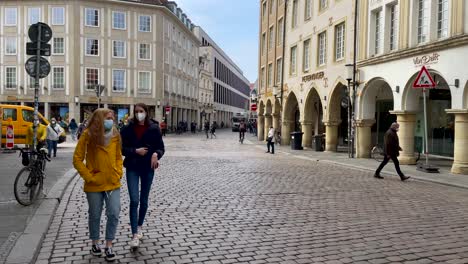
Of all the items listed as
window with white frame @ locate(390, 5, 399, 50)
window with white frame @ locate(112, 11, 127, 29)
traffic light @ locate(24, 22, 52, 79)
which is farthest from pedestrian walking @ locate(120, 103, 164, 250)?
window with white frame @ locate(112, 11, 127, 29)

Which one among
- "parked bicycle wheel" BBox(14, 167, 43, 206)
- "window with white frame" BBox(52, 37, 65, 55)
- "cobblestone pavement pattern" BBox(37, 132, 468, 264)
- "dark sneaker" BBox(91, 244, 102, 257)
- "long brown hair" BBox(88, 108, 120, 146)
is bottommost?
"cobblestone pavement pattern" BBox(37, 132, 468, 264)

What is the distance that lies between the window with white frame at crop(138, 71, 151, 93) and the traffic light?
42965mm

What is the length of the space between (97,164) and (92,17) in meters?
48.2

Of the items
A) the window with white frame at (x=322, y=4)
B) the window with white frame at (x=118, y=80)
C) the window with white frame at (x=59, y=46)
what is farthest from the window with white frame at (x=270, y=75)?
the window with white frame at (x=59, y=46)

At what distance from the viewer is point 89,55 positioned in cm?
4981

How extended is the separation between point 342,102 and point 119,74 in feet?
108

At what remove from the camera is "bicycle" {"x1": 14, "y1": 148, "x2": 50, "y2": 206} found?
7963 mm

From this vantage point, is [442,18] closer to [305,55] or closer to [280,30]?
[305,55]

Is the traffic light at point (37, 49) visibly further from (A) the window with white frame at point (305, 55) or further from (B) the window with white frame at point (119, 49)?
(B) the window with white frame at point (119, 49)

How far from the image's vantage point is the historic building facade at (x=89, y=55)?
49000 millimetres

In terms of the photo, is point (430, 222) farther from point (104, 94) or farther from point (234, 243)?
point (104, 94)

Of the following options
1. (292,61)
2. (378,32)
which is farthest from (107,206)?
(292,61)

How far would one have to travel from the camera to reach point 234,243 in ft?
19.7

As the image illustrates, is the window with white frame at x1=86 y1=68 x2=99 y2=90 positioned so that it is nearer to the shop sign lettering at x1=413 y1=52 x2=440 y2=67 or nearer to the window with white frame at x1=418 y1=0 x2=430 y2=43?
the window with white frame at x1=418 y1=0 x2=430 y2=43
